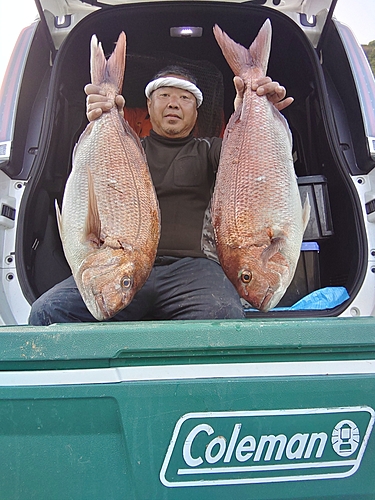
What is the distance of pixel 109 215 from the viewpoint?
1645mm

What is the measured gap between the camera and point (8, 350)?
1.09m

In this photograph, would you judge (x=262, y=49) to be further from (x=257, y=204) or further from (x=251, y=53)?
(x=257, y=204)

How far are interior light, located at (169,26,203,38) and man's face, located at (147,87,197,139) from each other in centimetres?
83

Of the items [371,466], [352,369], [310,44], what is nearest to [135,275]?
[352,369]

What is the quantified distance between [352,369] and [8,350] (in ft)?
3.46

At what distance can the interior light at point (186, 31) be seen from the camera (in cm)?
284

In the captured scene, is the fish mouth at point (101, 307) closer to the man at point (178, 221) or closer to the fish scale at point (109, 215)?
the fish scale at point (109, 215)

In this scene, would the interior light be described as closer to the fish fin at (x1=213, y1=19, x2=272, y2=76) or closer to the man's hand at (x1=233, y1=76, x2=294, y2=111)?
the fish fin at (x1=213, y1=19, x2=272, y2=76)

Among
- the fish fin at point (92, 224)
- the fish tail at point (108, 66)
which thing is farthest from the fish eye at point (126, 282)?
the fish tail at point (108, 66)

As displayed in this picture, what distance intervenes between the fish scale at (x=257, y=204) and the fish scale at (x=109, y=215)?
0.36 metres

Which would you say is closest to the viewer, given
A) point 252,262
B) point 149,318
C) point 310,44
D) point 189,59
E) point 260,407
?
point 260,407

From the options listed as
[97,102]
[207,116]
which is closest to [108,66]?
[97,102]

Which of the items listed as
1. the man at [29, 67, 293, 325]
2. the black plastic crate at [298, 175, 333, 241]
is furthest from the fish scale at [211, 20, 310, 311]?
the black plastic crate at [298, 175, 333, 241]

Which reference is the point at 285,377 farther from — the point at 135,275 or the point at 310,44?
the point at 310,44
